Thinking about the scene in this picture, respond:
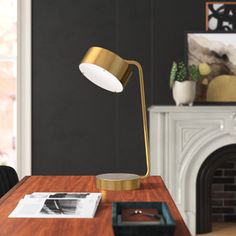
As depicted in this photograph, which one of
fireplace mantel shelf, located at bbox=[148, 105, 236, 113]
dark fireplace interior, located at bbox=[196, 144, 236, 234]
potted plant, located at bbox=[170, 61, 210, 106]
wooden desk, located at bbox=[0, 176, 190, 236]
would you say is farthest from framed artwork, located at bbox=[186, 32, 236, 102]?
wooden desk, located at bbox=[0, 176, 190, 236]

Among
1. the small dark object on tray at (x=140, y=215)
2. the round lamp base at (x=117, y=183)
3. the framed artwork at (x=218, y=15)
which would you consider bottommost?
the small dark object on tray at (x=140, y=215)

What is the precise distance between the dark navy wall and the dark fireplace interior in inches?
21.6

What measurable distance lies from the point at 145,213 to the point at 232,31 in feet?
9.22

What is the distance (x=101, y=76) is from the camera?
1.96 m

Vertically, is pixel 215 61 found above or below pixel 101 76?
above

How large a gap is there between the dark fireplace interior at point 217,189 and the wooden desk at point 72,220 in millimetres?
1601

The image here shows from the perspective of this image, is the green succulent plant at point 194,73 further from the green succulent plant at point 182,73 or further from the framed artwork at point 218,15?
the framed artwork at point 218,15

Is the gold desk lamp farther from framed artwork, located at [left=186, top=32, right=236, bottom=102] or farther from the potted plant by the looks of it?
framed artwork, located at [left=186, top=32, right=236, bottom=102]

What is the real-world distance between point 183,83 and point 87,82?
832mm

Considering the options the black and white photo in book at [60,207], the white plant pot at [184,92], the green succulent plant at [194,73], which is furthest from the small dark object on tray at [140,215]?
the green succulent plant at [194,73]

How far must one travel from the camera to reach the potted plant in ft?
11.8

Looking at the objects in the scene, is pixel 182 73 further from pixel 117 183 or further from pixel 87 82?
pixel 117 183

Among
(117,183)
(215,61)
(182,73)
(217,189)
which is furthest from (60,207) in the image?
(217,189)

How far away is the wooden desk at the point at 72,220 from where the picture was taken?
126cm
